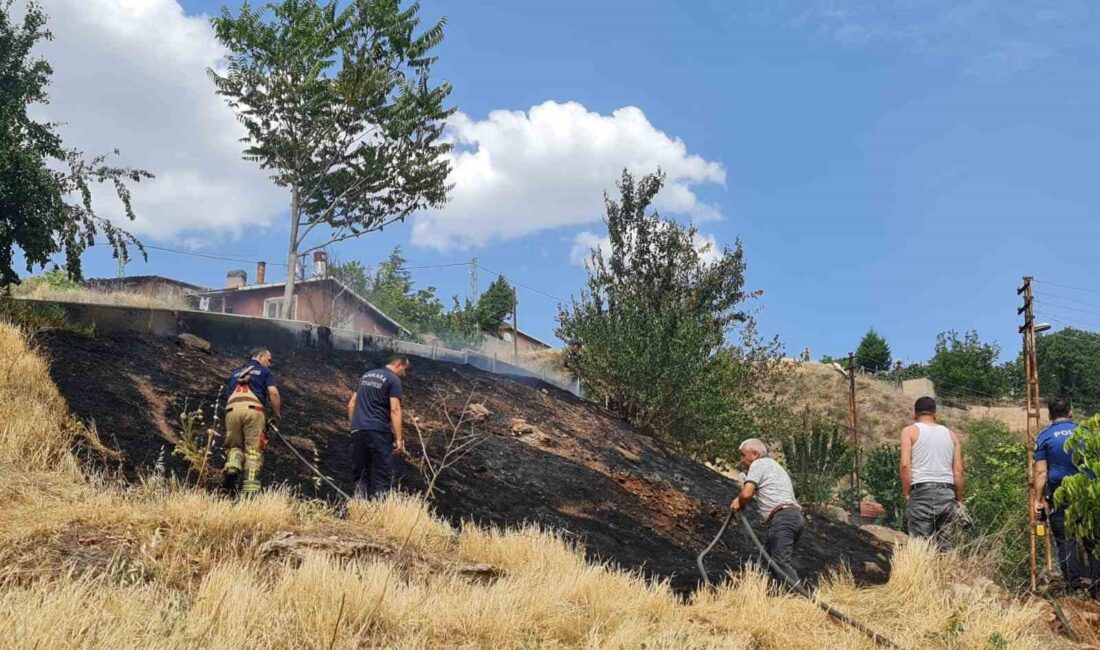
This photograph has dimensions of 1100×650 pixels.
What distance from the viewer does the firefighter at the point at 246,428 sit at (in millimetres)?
7980

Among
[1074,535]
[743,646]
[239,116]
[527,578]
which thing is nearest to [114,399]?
[527,578]

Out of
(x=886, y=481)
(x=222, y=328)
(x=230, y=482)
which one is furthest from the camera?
(x=886, y=481)

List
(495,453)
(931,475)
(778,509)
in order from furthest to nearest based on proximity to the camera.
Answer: (495,453)
(931,475)
(778,509)

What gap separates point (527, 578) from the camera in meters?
6.36

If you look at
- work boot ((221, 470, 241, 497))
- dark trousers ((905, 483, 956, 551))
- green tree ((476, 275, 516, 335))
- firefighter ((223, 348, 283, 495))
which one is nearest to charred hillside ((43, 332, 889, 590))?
work boot ((221, 470, 241, 497))

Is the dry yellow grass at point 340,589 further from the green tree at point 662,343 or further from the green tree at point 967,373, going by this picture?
the green tree at point 967,373

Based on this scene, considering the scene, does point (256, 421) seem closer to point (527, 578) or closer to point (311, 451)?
point (311, 451)

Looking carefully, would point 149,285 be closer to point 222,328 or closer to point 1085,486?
point 222,328

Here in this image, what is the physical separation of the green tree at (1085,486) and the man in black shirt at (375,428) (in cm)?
541

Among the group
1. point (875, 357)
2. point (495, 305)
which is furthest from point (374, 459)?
point (875, 357)

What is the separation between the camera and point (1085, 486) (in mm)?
6262

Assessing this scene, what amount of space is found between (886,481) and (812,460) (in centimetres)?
968

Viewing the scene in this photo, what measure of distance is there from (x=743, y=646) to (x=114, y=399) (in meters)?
7.38

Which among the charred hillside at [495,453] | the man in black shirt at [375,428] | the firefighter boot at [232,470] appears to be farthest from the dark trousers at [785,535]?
the firefighter boot at [232,470]
